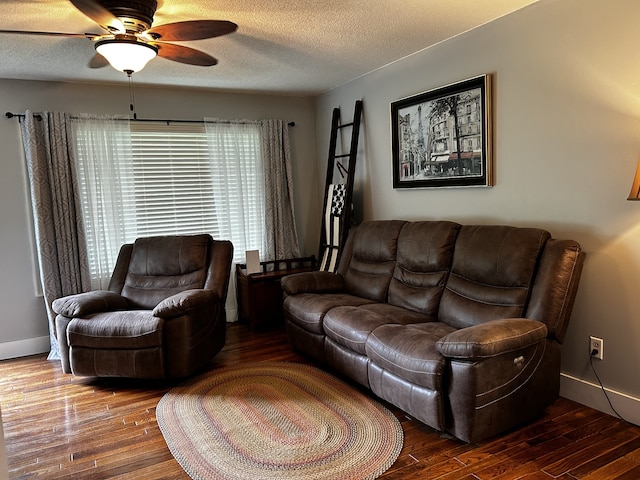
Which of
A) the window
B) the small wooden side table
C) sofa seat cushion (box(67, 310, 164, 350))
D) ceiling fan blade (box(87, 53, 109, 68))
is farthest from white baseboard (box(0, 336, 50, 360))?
ceiling fan blade (box(87, 53, 109, 68))

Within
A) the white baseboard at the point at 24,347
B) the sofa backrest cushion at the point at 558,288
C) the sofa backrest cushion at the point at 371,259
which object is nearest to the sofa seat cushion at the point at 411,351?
the sofa backrest cushion at the point at 558,288

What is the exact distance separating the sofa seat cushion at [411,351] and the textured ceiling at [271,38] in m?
1.82

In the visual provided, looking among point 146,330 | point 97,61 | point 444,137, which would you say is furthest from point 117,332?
point 444,137

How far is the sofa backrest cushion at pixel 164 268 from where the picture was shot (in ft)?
12.4

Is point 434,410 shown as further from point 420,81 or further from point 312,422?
point 420,81

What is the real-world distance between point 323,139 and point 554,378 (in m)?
3.35

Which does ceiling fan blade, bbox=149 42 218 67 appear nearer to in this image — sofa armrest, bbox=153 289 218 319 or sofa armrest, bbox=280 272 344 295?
sofa armrest, bbox=153 289 218 319

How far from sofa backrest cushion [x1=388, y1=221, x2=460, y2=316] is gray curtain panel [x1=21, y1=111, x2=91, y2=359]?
2.71 metres

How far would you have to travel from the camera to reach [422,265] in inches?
129

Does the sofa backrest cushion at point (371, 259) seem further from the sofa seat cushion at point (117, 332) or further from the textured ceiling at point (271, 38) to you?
the sofa seat cushion at point (117, 332)

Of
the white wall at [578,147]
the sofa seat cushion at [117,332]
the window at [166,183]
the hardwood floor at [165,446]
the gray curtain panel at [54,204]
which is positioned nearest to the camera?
the hardwood floor at [165,446]

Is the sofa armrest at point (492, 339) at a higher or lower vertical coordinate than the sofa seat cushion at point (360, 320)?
higher

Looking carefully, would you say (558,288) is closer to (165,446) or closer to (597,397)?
(597,397)

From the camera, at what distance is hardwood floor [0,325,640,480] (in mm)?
2180
